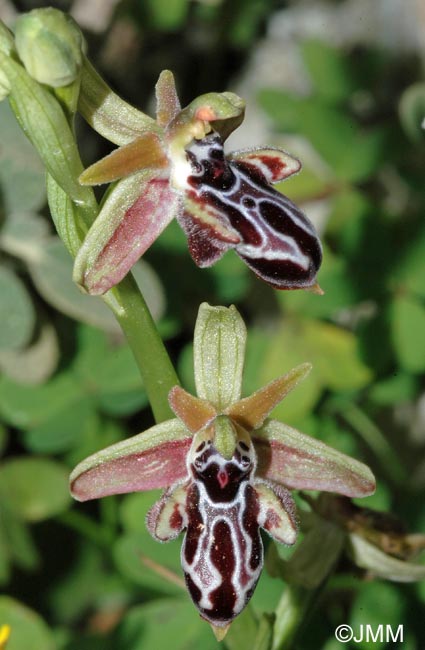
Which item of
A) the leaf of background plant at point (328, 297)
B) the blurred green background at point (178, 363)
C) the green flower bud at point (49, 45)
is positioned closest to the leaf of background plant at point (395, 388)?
the blurred green background at point (178, 363)

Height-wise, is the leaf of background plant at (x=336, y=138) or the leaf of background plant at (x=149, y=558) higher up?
the leaf of background plant at (x=336, y=138)

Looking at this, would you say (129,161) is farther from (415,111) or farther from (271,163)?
(415,111)

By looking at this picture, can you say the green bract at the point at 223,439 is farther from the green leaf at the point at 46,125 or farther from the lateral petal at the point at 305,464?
the green leaf at the point at 46,125

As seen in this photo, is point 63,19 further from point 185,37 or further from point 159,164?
point 185,37

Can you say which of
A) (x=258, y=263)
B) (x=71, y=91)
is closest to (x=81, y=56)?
(x=71, y=91)

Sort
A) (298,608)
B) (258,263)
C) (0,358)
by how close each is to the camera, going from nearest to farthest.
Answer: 1. (258,263)
2. (298,608)
3. (0,358)

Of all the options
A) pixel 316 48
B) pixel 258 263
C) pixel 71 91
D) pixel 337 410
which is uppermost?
pixel 71 91

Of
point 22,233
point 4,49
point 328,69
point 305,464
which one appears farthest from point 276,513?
point 328,69
